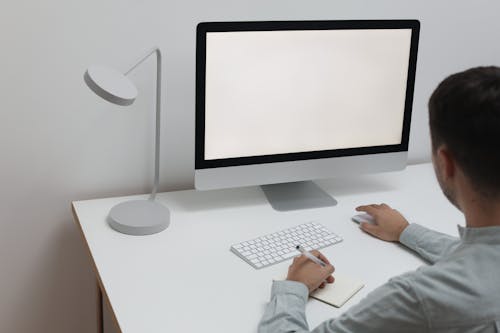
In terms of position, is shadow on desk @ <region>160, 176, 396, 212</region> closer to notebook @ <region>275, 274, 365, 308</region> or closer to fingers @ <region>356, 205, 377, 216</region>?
fingers @ <region>356, 205, 377, 216</region>

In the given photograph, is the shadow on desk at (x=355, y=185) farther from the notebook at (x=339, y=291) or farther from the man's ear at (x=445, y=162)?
the man's ear at (x=445, y=162)

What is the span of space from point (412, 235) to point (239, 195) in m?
0.49

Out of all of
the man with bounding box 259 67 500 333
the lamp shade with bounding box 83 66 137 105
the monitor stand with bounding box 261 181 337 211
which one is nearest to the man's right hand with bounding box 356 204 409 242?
the monitor stand with bounding box 261 181 337 211

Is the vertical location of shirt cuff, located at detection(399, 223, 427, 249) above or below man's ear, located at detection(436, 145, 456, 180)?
below

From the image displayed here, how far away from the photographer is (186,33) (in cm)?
176

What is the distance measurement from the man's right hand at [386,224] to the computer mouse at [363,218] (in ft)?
0.03

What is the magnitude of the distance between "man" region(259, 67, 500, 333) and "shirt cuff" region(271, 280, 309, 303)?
15cm

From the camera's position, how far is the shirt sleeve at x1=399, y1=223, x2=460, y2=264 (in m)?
1.52

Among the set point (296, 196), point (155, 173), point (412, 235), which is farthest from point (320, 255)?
point (155, 173)

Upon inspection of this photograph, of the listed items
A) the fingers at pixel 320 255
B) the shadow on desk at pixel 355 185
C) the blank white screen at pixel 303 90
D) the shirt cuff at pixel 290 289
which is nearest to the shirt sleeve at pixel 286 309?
the shirt cuff at pixel 290 289

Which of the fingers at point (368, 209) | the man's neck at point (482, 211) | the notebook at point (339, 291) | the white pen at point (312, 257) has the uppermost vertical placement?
the man's neck at point (482, 211)

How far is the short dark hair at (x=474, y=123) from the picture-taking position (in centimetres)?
102

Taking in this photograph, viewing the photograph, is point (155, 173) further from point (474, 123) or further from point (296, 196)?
point (474, 123)

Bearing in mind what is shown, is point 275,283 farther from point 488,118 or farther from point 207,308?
point 488,118
